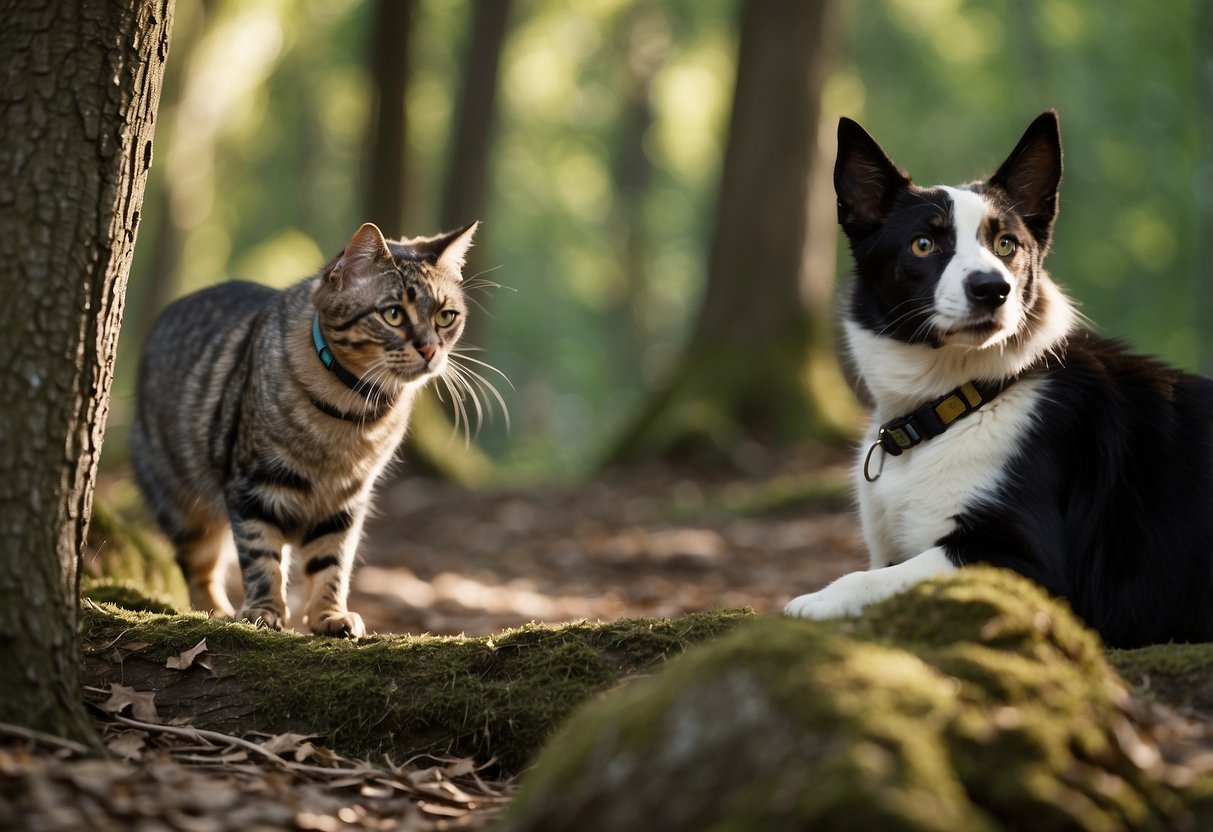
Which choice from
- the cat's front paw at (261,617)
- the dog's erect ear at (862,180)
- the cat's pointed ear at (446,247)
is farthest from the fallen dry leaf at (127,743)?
the dog's erect ear at (862,180)

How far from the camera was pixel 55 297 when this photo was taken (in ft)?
11.0

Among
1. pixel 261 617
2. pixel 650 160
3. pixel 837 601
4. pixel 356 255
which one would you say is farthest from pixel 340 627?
pixel 650 160

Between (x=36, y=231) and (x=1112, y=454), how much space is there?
3.44m

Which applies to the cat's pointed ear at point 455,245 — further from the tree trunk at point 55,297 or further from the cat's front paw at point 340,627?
the tree trunk at point 55,297

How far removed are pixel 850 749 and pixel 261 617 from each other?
3091 millimetres

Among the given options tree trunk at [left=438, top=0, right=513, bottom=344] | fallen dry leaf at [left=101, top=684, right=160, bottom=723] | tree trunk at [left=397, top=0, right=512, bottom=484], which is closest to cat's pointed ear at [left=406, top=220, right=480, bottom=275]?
fallen dry leaf at [left=101, top=684, right=160, bottom=723]

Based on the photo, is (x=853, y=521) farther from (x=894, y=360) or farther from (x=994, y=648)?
(x=994, y=648)

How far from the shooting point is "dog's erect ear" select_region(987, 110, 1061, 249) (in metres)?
4.44

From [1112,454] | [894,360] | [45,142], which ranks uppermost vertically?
[45,142]

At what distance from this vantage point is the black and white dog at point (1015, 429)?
3.99 m

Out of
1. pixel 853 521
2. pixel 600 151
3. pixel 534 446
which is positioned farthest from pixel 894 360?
pixel 600 151

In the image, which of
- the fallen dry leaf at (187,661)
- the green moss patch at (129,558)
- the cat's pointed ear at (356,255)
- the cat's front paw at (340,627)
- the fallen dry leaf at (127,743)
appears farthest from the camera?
the green moss patch at (129,558)

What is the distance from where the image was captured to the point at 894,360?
178 inches

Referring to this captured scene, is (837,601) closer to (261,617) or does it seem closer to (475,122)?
(261,617)
